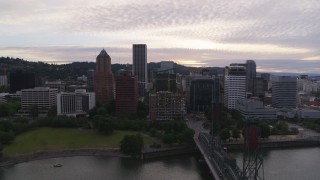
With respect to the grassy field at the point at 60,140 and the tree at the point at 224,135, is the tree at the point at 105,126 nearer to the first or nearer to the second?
the grassy field at the point at 60,140

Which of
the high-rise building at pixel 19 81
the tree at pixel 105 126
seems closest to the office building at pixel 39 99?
the high-rise building at pixel 19 81

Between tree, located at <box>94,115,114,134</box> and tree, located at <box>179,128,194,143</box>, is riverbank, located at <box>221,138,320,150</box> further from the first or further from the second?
tree, located at <box>94,115,114,134</box>

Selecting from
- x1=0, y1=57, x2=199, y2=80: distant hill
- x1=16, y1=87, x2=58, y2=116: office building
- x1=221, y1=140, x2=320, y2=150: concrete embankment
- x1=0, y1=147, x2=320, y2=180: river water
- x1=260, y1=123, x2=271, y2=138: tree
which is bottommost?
x1=0, y1=147, x2=320, y2=180: river water

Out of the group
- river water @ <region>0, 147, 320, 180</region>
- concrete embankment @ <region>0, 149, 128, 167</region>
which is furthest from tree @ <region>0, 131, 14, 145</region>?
river water @ <region>0, 147, 320, 180</region>

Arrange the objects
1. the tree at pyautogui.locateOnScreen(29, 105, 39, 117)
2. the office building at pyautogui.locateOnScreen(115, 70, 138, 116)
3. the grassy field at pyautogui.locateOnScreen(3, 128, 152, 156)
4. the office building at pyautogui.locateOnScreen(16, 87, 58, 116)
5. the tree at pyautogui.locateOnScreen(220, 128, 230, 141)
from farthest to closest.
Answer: the office building at pyautogui.locateOnScreen(16, 87, 58, 116)
the tree at pyautogui.locateOnScreen(29, 105, 39, 117)
the office building at pyautogui.locateOnScreen(115, 70, 138, 116)
the tree at pyautogui.locateOnScreen(220, 128, 230, 141)
the grassy field at pyautogui.locateOnScreen(3, 128, 152, 156)

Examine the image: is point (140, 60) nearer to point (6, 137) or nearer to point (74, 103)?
point (74, 103)

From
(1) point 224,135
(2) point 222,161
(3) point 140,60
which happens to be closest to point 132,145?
(2) point 222,161
